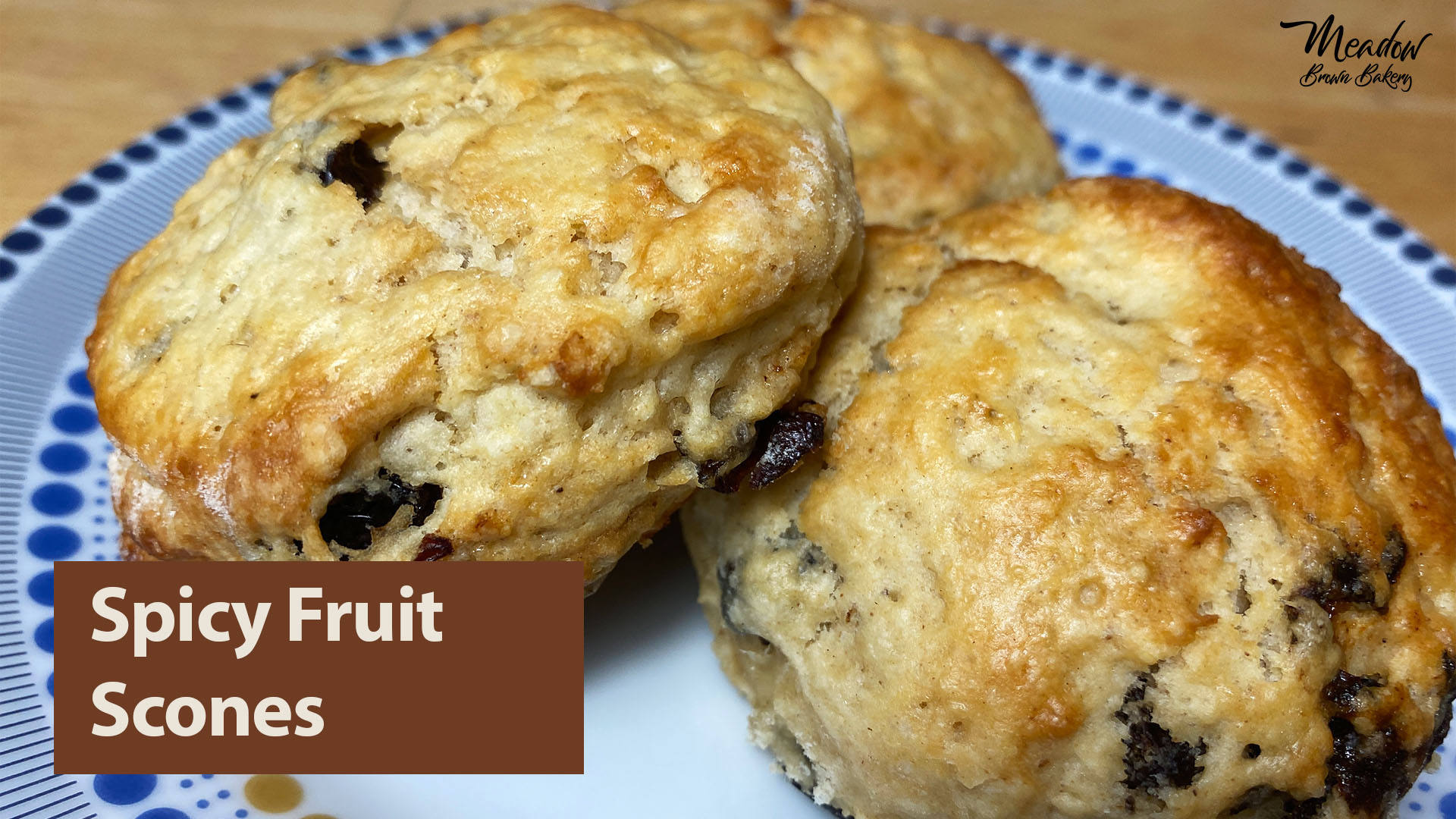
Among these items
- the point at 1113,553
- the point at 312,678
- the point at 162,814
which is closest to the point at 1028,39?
the point at 1113,553

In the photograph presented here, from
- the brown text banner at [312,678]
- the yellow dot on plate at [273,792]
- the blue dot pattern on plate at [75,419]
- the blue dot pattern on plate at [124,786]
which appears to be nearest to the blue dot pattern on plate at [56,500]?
the blue dot pattern on plate at [75,419]

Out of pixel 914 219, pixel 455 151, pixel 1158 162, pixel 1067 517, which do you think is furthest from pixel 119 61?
pixel 1067 517

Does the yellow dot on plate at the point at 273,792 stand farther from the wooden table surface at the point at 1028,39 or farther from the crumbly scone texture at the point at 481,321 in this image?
the wooden table surface at the point at 1028,39

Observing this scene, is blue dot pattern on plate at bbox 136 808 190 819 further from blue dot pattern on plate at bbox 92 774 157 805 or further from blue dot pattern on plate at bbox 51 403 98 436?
Answer: blue dot pattern on plate at bbox 51 403 98 436

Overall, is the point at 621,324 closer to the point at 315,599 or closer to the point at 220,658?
the point at 315,599

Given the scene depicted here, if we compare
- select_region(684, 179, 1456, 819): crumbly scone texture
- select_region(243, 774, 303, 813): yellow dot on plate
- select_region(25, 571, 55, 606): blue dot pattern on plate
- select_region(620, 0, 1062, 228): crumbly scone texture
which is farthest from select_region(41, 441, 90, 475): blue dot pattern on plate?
select_region(620, 0, 1062, 228): crumbly scone texture

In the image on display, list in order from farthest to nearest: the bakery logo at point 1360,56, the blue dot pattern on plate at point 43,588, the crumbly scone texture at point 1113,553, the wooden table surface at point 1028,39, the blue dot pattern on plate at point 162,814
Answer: the bakery logo at point 1360,56 → the wooden table surface at point 1028,39 → the blue dot pattern on plate at point 43,588 → the blue dot pattern on plate at point 162,814 → the crumbly scone texture at point 1113,553

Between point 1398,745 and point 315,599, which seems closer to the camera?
point 1398,745
